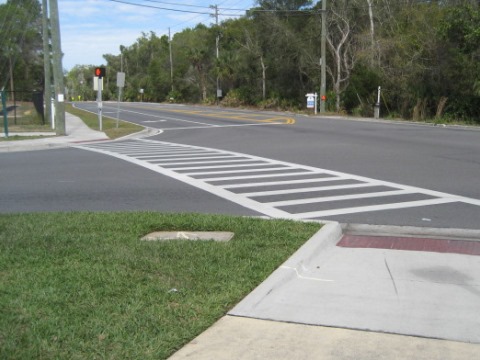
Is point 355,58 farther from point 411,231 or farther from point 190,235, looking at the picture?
point 190,235

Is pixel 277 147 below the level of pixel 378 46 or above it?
below

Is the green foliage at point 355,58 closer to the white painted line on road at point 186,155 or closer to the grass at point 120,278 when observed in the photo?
the white painted line on road at point 186,155

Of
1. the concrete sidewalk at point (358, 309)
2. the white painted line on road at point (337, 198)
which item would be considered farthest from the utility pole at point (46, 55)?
the concrete sidewalk at point (358, 309)

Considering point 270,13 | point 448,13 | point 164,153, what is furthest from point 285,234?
point 270,13

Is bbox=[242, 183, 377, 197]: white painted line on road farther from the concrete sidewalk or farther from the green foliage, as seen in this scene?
the green foliage

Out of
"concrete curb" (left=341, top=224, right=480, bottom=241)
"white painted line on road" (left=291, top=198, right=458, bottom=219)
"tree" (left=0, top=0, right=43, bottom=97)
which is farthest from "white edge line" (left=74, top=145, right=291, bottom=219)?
"tree" (left=0, top=0, right=43, bottom=97)

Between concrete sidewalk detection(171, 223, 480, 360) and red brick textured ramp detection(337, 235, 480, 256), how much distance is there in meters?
0.04

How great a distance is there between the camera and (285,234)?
261 inches

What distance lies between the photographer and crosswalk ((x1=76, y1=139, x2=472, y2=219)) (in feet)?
28.3

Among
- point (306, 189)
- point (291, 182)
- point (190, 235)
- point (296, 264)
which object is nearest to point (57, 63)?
point (291, 182)

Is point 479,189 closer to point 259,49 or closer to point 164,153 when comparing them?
point 164,153

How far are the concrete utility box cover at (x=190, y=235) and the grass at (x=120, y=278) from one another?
0.46 feet

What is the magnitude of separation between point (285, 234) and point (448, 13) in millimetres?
26053

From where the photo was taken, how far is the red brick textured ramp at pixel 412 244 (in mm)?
6332
